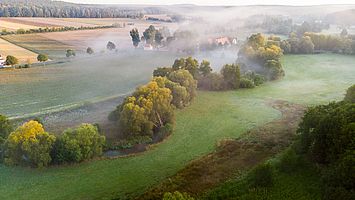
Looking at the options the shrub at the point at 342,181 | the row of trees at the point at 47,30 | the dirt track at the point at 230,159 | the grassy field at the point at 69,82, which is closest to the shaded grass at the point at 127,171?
the dirt track at the point at 230,159

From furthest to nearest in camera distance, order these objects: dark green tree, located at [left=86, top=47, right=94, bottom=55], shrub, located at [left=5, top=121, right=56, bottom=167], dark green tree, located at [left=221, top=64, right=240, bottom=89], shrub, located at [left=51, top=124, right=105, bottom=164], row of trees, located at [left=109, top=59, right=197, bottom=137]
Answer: dark green tree, located at [left=86, top=47, right=94, bottom=55] → dark green tree, located at [left=221, top=64, right=240, bottom=89] → row of trees, located at [left=109, top=59, right=197, bottom=137] → shrub, located at [left=51, top=124, right=105, bottom=164] → shrub, located at [left=5, top=121, right=56, bottom=167]

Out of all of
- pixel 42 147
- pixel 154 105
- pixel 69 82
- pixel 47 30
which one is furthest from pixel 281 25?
pixel 42 147

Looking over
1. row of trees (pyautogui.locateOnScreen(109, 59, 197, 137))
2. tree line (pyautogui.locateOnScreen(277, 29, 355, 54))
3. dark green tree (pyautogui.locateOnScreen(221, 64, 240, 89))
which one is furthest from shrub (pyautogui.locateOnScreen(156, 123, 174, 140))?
tree line (pyautogui.locateOnScreen(277, 29, 355, 54))

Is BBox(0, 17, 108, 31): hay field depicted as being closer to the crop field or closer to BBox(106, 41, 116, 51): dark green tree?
Result: BBox(106, 41, 116, 51): dark green tree

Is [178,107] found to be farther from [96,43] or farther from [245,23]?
[245,23]

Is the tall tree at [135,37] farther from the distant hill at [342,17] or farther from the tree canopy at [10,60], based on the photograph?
the distant hill at [342,17]

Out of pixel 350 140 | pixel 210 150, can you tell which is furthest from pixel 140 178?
pixel 350 140
